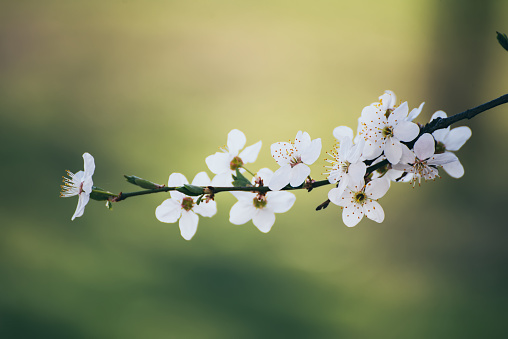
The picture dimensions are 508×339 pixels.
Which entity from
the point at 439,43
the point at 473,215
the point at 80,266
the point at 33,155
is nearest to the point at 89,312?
the point at 80,266

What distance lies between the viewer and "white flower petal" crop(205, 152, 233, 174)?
65 centimetres

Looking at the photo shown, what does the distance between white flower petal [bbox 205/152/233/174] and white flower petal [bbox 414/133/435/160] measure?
25 centimetres

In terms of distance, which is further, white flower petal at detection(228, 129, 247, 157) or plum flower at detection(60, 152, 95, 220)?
white flower petal at detection(228, 129, 247, 157)

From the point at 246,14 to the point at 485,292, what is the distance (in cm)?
255

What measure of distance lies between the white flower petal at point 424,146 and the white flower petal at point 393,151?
21 mm

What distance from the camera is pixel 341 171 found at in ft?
1.73

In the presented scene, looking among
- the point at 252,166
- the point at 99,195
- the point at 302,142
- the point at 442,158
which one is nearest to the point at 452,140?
the point at 442,158

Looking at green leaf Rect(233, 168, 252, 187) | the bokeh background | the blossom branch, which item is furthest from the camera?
the bokeh background

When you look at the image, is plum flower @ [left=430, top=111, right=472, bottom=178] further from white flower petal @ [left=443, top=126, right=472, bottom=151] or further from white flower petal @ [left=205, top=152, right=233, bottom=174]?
white flower petal @ [left=205, top=152, right=233, bottom=174]

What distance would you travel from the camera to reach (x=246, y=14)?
3.66 m

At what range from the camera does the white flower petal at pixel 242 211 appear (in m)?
0.63

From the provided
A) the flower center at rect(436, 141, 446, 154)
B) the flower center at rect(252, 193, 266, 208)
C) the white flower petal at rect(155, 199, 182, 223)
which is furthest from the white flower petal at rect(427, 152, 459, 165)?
the white flower petal at rect(155, 199, 182, 223)

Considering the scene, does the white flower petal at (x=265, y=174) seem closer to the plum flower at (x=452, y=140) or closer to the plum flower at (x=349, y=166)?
the plum flower at (x=349, y=166)

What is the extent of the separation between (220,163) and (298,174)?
0.51ft
